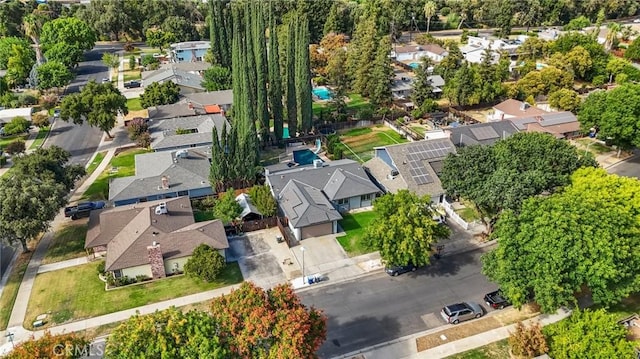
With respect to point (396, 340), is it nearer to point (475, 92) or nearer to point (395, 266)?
point (395, 266)

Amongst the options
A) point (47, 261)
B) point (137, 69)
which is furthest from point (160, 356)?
point (137, 69)

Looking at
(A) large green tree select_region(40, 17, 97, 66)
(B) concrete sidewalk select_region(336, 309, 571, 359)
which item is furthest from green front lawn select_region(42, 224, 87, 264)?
(A) large green tree select_region(40, 17, 97, 66)

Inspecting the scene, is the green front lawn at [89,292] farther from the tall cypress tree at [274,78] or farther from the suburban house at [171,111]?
the suburban house at [171,111]

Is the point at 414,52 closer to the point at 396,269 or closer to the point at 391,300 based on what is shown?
the point at 396,269

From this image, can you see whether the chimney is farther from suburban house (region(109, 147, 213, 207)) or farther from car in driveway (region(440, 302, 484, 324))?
car in driveway (region(440, 302, 484, 324))

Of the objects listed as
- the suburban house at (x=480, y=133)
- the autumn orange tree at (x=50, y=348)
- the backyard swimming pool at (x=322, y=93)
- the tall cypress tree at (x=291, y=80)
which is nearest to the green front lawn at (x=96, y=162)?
the tall cypress tree at (x=291, y=80)

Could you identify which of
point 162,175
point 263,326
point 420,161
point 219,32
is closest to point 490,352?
point 263,326

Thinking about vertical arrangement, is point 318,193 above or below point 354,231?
above
